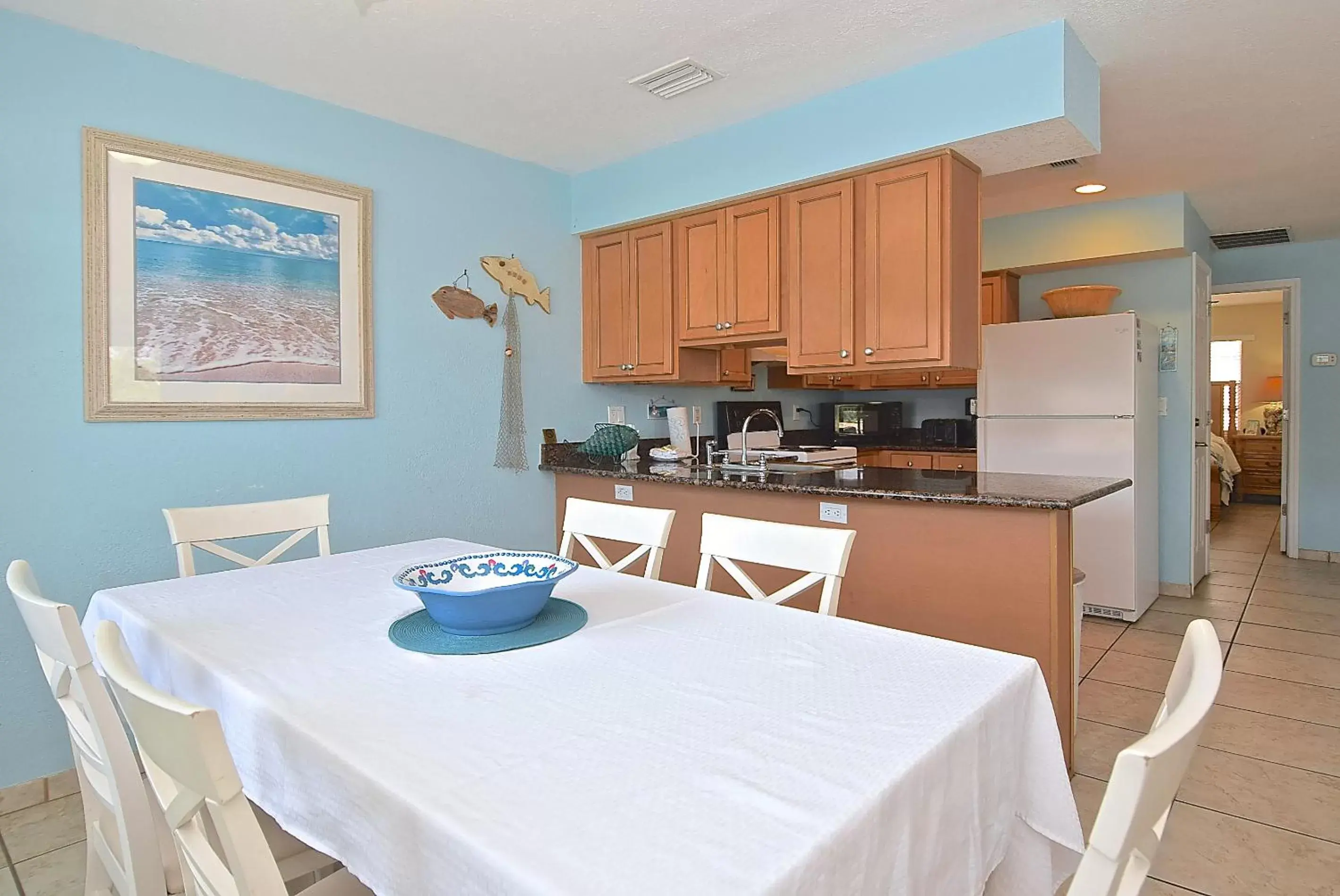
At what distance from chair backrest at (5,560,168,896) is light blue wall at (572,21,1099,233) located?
2.70m

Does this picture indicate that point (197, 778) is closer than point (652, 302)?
Yes

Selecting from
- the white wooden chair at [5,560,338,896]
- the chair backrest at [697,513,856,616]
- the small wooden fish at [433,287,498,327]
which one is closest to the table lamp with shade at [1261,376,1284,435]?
the small wooden fish at [433,287,498,327]

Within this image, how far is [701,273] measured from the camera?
3512 millimetres

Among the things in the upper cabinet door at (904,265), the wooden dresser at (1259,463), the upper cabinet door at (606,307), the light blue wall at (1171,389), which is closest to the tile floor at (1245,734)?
the light blue wall at (1171,389)

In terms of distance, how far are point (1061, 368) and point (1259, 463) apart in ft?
21.1

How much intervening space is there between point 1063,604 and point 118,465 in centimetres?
300

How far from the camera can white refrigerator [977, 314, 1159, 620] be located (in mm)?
3941

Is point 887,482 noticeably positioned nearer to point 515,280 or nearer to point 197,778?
point 515,280

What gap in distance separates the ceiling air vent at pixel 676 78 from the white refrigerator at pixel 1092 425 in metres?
2.32

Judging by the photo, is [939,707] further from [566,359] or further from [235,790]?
[566,359]

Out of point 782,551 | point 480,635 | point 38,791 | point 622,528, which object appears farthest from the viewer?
point 38,791

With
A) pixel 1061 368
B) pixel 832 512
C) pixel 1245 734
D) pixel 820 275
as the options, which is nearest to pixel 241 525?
pixel 832 512

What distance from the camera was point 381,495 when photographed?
3.08m

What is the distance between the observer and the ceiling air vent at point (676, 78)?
8.58 feet
